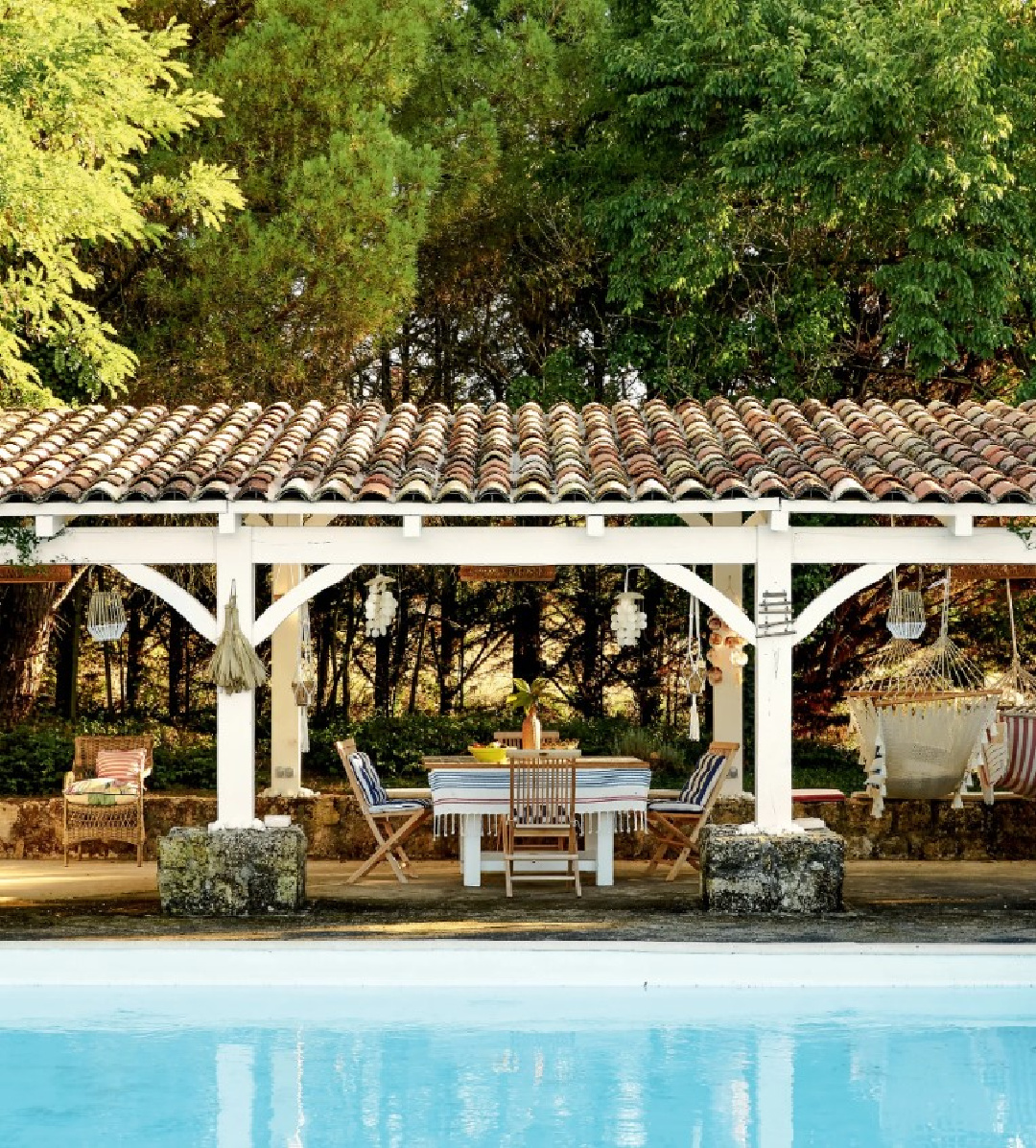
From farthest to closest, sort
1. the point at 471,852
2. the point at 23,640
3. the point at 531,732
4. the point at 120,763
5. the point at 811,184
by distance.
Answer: the point at 23,640 < the point at 811,184 < the point at 120,763 < the point at 531,732 < the point at 471,852

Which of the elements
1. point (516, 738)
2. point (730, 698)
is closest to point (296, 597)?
point (730, 698)

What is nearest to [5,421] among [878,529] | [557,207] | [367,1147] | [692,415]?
[692,415]

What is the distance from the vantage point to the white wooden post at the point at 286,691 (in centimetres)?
1258

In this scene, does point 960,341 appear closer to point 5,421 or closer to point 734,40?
point 734,40

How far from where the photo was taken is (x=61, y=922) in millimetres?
9961

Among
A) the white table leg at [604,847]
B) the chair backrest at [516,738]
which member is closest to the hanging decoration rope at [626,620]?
the white table leg at [604,847]

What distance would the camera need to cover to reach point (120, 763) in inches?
522

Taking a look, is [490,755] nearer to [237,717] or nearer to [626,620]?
[626,620]

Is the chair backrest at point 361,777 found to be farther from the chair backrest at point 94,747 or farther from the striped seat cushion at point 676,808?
the chair backrest at point 94,747

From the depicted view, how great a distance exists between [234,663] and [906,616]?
16.4 ft

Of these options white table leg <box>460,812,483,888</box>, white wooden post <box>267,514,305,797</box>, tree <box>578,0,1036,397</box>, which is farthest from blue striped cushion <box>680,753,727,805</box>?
tree <box>578,0,1036,397</box>

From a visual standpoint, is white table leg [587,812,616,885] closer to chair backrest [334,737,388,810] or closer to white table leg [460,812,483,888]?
white table leg [460,812,483,888]

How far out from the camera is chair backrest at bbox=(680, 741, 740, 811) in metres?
11.8

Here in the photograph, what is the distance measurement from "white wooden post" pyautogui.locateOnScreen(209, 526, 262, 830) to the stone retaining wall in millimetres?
3002
